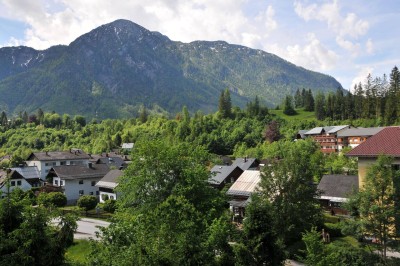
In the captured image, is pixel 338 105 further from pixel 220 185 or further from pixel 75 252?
pixel 75 252

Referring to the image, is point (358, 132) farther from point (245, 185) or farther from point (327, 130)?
point (245, 185)

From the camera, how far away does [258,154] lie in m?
101

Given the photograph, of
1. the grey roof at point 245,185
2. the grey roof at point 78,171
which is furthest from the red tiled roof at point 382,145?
the grey roof at point 78,171

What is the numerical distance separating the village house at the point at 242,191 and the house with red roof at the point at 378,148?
15855 mm

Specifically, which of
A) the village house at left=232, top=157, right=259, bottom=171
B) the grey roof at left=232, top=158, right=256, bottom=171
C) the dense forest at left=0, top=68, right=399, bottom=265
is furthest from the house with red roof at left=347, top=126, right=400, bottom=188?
the village house at left=232, top=157, right=259, bottom=171

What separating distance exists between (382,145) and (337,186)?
1780 centimetres

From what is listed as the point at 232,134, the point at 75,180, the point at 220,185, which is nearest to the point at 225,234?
the point at 220,185

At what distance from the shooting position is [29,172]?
281ft

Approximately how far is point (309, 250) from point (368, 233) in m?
7.97

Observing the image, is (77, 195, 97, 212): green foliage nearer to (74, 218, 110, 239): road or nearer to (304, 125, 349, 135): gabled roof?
(74, 218, 110, 239): road

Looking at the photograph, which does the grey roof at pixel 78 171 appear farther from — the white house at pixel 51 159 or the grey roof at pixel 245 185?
the grey roof at pixel 245 185

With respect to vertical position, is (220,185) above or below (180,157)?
below

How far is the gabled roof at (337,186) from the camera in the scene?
1845 inches

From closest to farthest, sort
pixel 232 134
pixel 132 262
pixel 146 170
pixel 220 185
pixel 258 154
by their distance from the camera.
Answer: pixel 132 262 < pixel 146 170 < pixel 220 185 < pixel 258 154 < pixel 232 134
